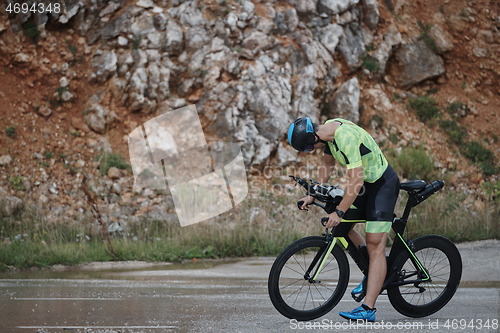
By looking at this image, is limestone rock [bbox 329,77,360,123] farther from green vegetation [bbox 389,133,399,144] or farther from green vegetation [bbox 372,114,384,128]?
green vegetation [bbox 389,133,399,144]

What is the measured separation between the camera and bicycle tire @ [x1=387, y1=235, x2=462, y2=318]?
17.2 ft

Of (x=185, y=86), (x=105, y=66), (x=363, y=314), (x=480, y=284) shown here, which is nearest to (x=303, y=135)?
(x=363, y=314)

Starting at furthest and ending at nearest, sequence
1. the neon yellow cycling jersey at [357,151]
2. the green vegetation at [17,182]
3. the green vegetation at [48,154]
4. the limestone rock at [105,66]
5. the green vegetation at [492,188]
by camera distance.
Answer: the limestone rock at [105,66]
the green vegetation at [492,188]
the green vegetation at [48,154]
the green vegetation at [17,182]
the neon yellow cycling jersey at [357,151]

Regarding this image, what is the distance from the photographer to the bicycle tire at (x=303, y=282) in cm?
489

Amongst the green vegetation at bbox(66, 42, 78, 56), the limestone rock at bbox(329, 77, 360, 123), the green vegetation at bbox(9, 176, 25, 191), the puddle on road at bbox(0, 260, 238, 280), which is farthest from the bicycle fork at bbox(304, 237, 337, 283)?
the green vegetation at bbox(66, 42, 78, 56)

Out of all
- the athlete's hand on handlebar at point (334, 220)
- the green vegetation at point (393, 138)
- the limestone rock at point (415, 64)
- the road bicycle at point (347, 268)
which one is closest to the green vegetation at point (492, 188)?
the green vegetation at point (393, 138)

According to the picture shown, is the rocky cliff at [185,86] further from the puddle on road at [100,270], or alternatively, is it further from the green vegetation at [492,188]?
the puddle on road at [100,270]

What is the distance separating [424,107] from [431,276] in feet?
46.4

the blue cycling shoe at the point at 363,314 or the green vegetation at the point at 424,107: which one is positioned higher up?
the green vegetation at the point at 424,107

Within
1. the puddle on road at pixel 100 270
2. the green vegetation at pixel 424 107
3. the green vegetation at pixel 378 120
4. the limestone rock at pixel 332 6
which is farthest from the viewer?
the green vegetation at pixel 424 107

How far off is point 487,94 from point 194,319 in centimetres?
1745

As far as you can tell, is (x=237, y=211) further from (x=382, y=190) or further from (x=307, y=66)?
(x=382, y=190)

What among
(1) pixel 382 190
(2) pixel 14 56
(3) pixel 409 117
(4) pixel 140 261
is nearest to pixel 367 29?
(3) pixel 409 117

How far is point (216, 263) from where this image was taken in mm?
9383
